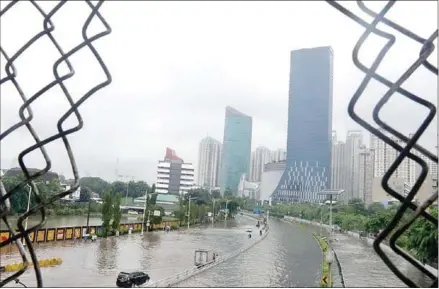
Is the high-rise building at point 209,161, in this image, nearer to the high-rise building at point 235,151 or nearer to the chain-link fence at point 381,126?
the high-rise building at point 235,151

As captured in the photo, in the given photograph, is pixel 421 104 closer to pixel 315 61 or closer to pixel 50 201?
pixel 50 201

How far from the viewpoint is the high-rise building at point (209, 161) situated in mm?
79188

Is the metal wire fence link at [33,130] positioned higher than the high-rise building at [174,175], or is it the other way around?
the high-rise building at [174,175]

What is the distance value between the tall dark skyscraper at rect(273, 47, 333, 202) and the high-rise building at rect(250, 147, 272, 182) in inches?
736

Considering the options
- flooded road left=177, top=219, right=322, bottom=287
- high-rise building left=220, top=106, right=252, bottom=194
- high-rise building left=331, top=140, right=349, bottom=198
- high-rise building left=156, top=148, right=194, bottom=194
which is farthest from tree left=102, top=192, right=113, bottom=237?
high-rise building left=220, top=106, right=252, bottom=194

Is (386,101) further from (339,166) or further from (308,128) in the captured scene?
(308,128)

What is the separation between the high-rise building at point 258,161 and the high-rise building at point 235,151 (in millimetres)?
2065

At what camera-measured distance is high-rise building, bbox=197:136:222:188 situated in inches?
3118

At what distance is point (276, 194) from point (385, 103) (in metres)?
58.7

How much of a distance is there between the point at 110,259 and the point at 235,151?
63.9 m

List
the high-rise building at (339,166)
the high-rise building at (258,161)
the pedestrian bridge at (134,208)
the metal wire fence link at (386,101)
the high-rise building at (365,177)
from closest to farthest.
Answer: the metal wire fence link at (386,101) < the pedestrian bridge at (134,208) < the high-rise building at (365,177) < the high-rise building at (339,166) < the high-rise building at (258,161)

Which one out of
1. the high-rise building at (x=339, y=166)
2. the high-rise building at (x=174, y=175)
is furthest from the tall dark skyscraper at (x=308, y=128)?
the high-rise building at (x=174, y=175)

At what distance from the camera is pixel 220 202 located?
34.3 metres

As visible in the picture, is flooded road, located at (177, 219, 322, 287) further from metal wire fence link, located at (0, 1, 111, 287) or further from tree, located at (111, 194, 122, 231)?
metal wire fence link, located at (0, 1, 111, 287)
